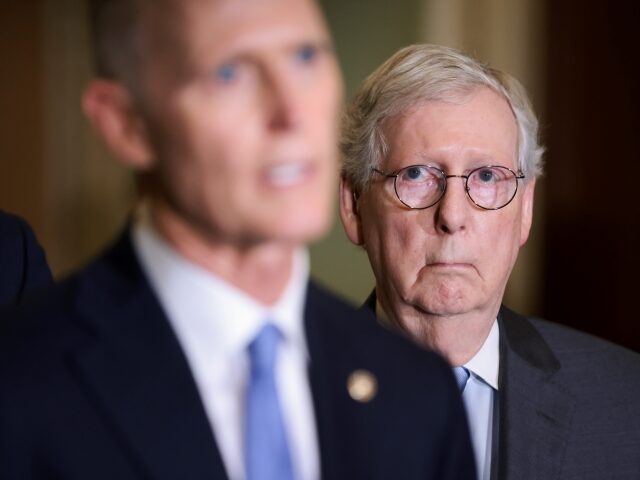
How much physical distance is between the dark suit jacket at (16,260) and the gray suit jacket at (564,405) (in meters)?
0.36

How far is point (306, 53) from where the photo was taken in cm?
43

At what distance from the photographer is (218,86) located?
415 mm

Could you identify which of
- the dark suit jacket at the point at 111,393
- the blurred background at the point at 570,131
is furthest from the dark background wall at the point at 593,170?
the dark suit jacket at the point at 111,393

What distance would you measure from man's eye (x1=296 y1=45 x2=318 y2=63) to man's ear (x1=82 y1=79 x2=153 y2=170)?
0.23ft

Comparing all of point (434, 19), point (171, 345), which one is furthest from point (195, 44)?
point (434, 19)

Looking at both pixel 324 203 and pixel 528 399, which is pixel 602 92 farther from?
pixel 324 203

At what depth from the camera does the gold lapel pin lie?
0.51 meters

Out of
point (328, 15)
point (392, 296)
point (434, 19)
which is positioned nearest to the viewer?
point (328, 15)

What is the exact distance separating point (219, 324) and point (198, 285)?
0.06ft

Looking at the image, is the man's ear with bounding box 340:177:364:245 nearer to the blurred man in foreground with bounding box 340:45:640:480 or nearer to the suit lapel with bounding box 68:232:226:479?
the blurred man in foreground with bounding box 340:45:640:480

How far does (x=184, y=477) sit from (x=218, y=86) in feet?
0.55

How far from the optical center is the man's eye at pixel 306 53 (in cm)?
43

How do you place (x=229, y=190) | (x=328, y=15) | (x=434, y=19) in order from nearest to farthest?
(x=229, y=190)
(x=328, y=15)
(x=434, y=19)

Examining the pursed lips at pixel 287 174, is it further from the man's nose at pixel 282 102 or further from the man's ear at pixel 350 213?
the man's ear at pixel 350 213
